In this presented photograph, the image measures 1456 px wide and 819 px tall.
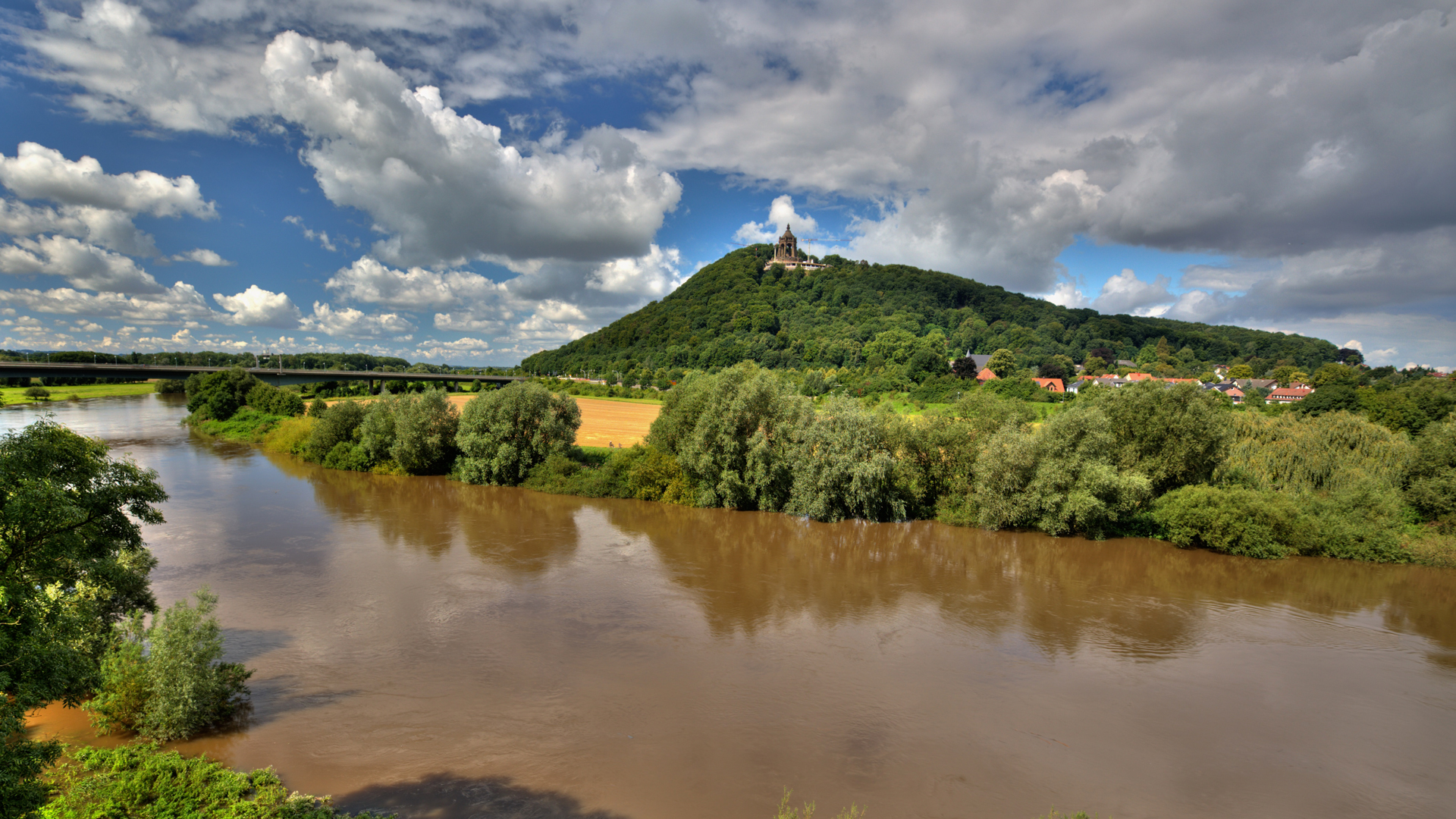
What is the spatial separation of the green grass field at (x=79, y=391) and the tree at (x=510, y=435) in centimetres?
7178

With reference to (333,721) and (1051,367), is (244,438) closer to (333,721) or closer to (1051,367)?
(333,721)

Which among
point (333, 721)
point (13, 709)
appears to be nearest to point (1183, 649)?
point (333, 721)

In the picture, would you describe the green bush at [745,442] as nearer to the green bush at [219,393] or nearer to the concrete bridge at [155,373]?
the concrete bridge at [155,373]

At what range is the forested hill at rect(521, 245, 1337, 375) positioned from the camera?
118 m

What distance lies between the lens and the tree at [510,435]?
36875 mm

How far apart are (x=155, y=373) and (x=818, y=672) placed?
99.7m

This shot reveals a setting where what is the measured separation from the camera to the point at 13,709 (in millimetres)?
6020

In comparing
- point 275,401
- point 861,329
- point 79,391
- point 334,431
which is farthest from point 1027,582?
point 79,391

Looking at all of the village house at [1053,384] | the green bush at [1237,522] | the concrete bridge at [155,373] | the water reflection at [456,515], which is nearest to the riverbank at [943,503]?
the green bush at [1237,522]

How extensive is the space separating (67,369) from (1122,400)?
334ft

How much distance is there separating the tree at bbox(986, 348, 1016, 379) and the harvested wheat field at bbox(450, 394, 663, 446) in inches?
2371

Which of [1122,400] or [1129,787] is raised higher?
[1122,400]

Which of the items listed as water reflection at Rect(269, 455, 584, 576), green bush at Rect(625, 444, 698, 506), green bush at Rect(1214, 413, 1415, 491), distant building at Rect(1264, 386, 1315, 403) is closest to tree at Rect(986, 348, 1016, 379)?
distant building at Rect(1264, 386, 1315, 403)

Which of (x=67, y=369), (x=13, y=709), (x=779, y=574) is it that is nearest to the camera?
(x=13, y=709)
